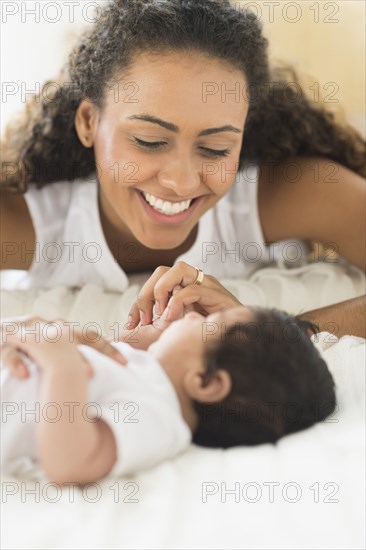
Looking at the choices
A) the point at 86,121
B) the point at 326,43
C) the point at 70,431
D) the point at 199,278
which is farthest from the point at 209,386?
the point at 326,43

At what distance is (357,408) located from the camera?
91cm

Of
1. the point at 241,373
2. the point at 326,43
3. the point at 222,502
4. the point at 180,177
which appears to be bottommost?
the point at 222,502

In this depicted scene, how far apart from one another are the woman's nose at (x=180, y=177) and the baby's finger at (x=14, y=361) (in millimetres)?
414

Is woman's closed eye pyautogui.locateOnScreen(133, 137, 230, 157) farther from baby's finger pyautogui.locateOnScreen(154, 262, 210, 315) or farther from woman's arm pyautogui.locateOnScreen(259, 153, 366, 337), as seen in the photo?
woman's arm pyautogui.locateOnScreen(259, 153, 366, 337)

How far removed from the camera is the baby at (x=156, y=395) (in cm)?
72

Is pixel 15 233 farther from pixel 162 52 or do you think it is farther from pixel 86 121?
pixel 162 52

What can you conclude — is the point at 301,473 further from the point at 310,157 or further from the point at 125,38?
the point at 310,157

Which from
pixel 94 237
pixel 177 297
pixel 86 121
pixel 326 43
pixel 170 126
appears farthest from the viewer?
pixel 326 43

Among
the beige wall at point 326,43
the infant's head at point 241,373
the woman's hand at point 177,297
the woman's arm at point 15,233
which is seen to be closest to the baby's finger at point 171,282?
the woman's hand at point 177,297

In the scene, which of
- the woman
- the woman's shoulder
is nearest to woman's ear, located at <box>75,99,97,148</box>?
the woman

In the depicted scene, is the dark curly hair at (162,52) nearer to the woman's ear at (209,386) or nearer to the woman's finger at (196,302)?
the woman's finger at (196,302)

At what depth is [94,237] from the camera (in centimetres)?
141

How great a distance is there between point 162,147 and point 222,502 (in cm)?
55

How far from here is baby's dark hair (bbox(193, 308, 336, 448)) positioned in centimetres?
76
